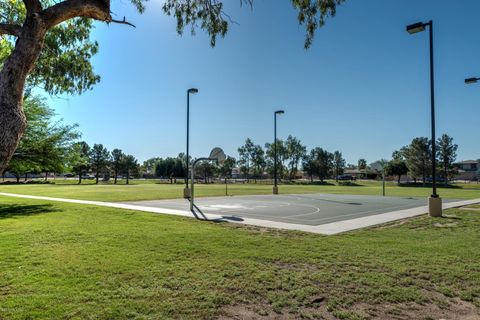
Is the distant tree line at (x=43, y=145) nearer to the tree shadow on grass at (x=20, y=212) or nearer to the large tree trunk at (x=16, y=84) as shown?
the tree shadow on grass at (x=20, y=212)

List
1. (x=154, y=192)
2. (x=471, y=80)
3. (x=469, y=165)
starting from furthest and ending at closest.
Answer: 1. (x=469, y=165)
2. (x=154, y=192)
3. (x=471, y=80)

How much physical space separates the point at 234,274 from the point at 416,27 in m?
12.7

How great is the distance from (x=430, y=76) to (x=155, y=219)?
12.6m

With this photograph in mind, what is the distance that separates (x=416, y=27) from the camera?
45.0ft

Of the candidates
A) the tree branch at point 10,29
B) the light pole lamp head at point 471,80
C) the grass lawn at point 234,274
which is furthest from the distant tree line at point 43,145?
the light pole lamp head at point 471,80

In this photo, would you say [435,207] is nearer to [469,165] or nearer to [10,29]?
[10,29]

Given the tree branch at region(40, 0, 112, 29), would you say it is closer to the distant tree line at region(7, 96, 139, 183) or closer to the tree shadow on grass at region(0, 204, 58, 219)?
the tree shadow on grass at region(0, 204, 58, 219)

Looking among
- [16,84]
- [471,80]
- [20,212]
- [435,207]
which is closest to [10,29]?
[16,84]

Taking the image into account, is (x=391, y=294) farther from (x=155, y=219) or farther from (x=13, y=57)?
(x=155, y=219)

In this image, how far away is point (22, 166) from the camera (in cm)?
2045

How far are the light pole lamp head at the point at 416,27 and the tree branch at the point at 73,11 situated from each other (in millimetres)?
12934

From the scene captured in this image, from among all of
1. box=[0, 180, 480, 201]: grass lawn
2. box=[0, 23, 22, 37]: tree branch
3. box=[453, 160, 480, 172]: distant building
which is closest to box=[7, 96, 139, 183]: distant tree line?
box=[0, 180, 480, 201]: grass lawn

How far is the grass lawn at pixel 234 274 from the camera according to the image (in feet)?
14.7

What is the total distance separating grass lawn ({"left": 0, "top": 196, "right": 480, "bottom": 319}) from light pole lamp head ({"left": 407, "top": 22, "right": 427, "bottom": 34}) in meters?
8.00
